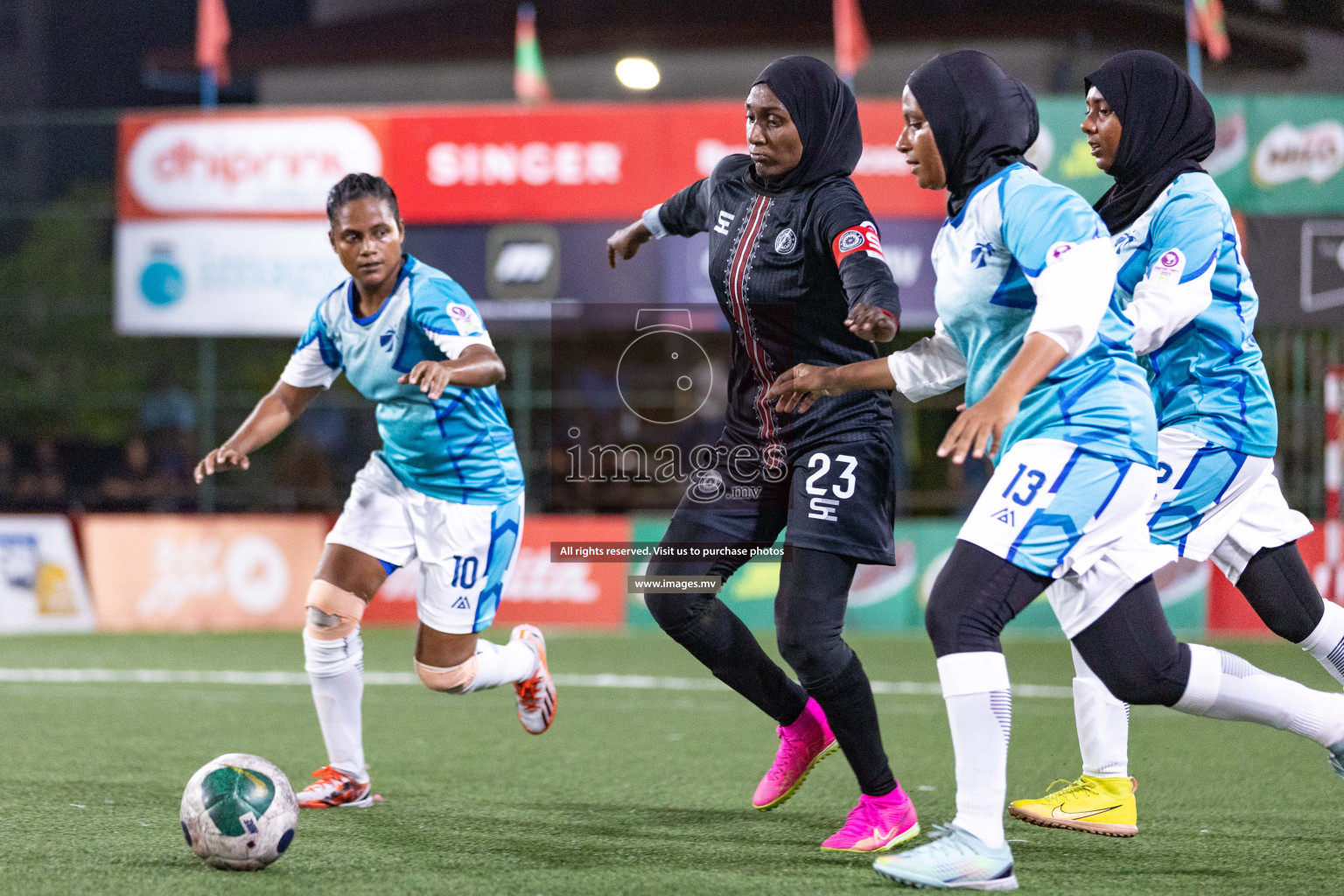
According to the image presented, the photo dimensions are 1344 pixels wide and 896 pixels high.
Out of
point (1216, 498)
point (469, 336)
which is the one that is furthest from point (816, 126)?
point (1216, 498)

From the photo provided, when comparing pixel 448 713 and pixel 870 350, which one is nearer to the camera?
pixel 870 350

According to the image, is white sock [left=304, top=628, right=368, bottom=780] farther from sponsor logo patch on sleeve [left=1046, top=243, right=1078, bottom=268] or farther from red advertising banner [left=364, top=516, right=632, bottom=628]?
red advertising banner [left=364, top=516, right=632, bottom=628]

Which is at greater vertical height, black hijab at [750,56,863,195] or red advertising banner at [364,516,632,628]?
black hijab at [750,56,863,195]

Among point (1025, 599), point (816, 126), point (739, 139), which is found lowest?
point (1025, 599)

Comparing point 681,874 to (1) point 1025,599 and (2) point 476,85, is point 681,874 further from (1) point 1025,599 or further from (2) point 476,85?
(2) point 476,85

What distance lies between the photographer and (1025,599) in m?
3.96

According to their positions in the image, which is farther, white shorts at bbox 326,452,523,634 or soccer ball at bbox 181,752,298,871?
white shorts at bbox 326,452,523,634

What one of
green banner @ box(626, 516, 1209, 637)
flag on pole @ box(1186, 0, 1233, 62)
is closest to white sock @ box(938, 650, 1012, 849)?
green banner @ box(626, 516, 1209, 637)

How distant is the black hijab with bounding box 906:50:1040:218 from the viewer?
402 centimetres

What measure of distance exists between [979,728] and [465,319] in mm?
2370

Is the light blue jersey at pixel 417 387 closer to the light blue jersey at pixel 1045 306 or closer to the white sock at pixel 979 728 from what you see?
the light blue jersey at pixel 1045 306

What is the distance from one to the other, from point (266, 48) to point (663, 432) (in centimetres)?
1040

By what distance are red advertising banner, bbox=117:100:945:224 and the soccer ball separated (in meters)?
11.1

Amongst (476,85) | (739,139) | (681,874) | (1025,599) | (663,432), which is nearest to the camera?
(1025,599)
